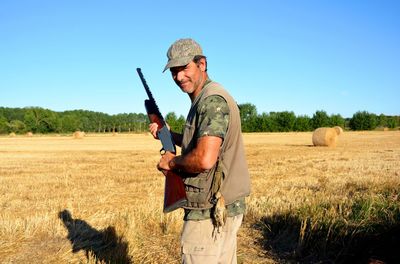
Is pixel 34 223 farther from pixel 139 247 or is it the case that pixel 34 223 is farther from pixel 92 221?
pixel 139 247

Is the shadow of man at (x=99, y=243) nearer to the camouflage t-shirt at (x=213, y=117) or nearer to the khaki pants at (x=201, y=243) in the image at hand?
the khaki pants at (x=201, y=243)

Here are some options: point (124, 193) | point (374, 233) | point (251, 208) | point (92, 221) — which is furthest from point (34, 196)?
point (374, 233)

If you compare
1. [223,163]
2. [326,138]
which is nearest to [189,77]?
[223,163]

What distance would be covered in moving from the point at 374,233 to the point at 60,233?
140 inches

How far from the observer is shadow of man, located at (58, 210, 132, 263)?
425cm

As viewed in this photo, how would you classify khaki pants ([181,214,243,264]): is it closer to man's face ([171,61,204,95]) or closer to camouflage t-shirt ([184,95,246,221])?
camouflage t-shirt ([184,95,246,221])

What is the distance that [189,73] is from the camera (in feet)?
8.82

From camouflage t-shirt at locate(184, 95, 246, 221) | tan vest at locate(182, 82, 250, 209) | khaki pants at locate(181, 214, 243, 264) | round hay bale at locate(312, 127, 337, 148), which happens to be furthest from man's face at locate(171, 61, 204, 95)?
round hay bale at locate(312, 127, 337, 148)

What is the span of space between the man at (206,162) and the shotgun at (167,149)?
0.04 meters

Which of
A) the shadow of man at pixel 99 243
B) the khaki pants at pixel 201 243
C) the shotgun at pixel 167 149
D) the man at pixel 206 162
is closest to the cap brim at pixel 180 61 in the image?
the man at pixel 206 162

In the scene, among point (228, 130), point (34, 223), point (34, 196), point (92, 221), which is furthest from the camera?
point (34, 196)

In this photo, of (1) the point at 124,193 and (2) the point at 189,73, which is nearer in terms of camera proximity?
(2) the point at 189,73

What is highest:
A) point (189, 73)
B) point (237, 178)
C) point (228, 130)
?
point (189, 73)

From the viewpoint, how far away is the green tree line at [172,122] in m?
77.2
